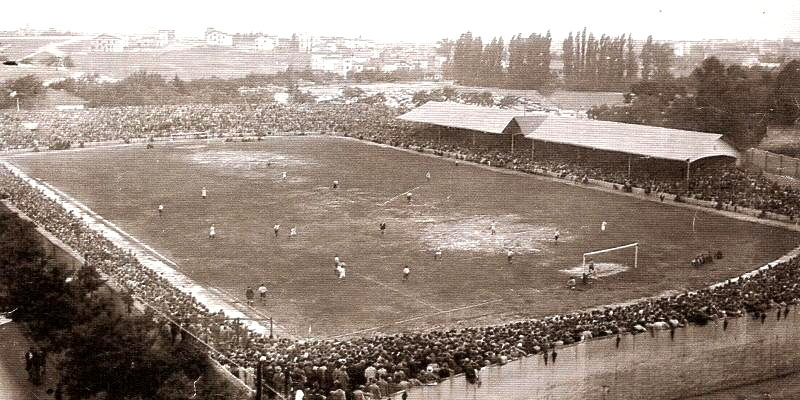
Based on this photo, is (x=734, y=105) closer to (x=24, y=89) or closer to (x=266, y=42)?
(x=24, y=89)

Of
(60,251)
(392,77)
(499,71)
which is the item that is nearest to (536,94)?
(499,71)

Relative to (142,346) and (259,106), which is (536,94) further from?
(142,346)

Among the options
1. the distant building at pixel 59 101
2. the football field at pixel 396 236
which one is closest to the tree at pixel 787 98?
the football field at pixel 396 236

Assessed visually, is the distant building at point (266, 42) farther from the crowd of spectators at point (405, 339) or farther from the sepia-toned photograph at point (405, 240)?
the crowd of spectators at point (405, 339)

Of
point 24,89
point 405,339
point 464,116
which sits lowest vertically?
point 405,339

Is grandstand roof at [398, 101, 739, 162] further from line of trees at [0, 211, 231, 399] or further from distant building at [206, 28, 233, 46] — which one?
distant building at [206, 28, 233, 46]

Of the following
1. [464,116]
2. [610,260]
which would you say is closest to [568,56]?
[464,116]

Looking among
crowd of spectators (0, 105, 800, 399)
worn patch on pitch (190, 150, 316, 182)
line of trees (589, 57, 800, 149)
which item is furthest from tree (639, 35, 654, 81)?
crowd of spectators (0, 105, 800, 399)

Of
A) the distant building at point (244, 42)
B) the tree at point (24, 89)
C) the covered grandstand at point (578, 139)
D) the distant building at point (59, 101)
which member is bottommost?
the covered grandstand at point (578, 139)
